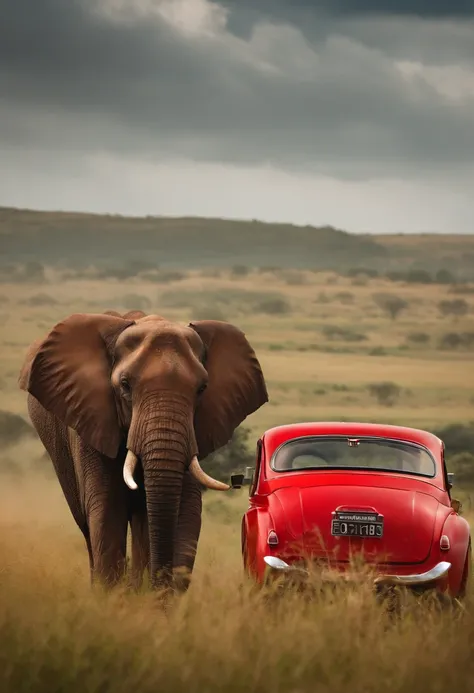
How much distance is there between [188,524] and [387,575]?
201 cm

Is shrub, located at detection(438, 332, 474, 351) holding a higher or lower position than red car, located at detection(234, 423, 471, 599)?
lower

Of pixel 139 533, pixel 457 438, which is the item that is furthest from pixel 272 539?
pixel 457 438

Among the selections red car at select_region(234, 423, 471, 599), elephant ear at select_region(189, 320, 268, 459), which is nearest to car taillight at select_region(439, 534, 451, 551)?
red car at select_region(234, 423, 471, 599)

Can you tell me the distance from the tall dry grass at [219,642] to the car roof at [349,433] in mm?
1735

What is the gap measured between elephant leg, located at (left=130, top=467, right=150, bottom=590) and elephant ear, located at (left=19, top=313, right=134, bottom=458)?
67 cm

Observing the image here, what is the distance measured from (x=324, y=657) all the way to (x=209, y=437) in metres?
4.32

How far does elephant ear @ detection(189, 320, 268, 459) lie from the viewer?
16.6 meters

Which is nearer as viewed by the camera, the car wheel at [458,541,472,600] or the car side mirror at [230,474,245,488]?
the car wheel at [458,541,472,600]

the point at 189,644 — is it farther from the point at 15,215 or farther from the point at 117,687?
the point at 15,215

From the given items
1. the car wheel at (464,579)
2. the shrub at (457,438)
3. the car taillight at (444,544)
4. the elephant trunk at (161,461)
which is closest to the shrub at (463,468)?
the shrub at (457,438)

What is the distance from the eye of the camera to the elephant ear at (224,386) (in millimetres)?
16578

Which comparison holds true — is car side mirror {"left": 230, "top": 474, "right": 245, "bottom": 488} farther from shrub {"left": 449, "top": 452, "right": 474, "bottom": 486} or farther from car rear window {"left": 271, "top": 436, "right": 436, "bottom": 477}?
shrub {"left": 449, "top": 452, "right": 474, "bottom": 486}

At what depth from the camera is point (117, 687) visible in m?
11.7

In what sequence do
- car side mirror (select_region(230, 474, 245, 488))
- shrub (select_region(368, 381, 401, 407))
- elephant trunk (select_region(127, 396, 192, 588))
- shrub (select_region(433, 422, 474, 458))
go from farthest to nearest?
shrub (select_region(368, 381, 401, 407)) < shrub (select_region(433, 422, 474, 458)) < car side mirror (select_region(230, 474, 245, 488)) < elephant trunk (select_region(127, 396, 192, 588))
